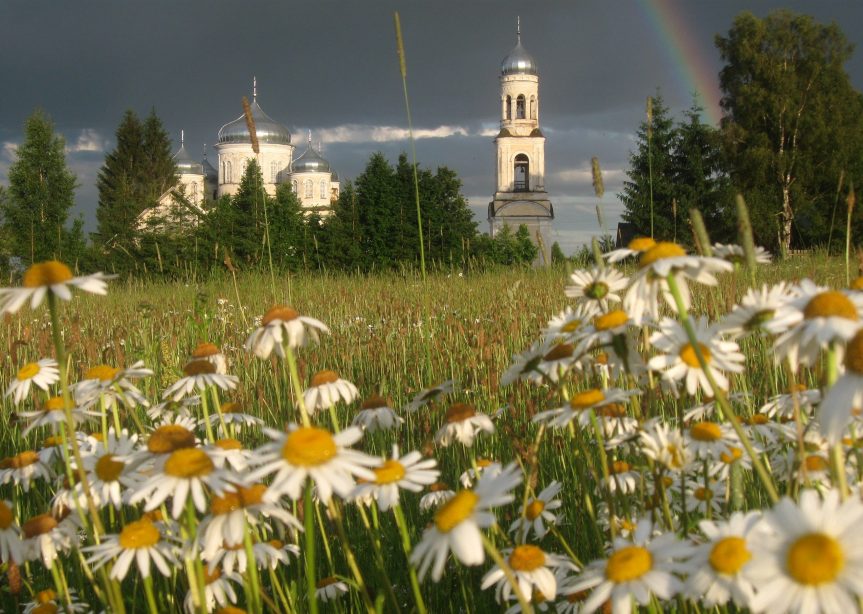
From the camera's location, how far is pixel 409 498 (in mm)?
2416

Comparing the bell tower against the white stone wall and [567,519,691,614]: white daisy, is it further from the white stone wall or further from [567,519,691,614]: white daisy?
[567,519,691,614]: white daisy

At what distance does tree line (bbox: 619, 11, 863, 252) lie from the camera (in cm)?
2616

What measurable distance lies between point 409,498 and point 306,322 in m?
1.29

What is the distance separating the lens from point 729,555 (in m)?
0.77

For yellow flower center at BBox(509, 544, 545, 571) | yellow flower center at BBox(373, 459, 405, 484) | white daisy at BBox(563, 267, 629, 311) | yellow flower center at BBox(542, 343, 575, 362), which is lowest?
yellow flower center at BBox(509, 544, 545, 571)

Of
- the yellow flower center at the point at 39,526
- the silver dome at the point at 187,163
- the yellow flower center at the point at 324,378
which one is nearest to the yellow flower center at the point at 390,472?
the yellow flower center at the point at 324,378

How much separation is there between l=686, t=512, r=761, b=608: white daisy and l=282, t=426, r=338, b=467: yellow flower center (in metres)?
0.38

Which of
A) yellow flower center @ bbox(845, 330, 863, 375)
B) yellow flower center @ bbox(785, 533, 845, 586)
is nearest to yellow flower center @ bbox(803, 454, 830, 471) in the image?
yellow flower center @ bbox(845, 330, 863, 375)

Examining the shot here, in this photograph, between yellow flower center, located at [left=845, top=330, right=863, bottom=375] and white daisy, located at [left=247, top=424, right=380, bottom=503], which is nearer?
yellow flower center, located at [left=845, top=330, right=863, bottom=375]

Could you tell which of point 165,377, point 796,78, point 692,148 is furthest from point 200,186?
point 165,377

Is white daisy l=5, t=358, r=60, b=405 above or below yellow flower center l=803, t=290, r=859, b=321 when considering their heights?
below

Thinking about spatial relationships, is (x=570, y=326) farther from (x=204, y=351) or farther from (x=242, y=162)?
(x=242, y=162)

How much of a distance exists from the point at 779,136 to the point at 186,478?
29.4 metres

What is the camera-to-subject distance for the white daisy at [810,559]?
0.59 meters
